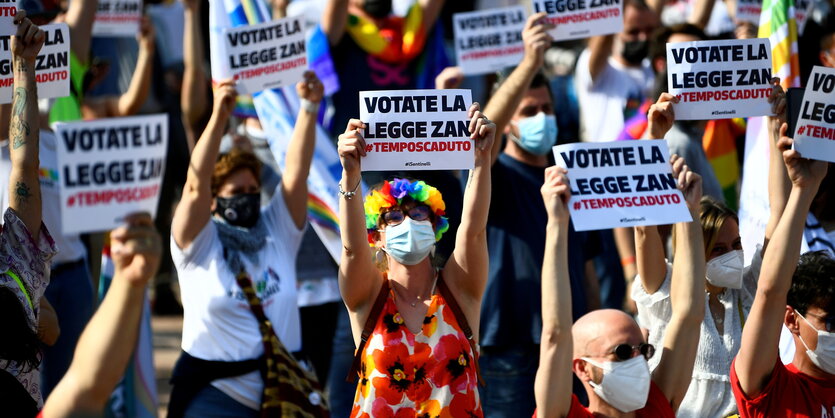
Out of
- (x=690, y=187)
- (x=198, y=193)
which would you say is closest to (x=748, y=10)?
(x=690, y=187)

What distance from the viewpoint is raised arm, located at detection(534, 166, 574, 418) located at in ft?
12.3

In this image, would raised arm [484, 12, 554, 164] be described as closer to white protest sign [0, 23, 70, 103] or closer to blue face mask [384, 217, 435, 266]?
blue face mask [384, 217, 435, 266]

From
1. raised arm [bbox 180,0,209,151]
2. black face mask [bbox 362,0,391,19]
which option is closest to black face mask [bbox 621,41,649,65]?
black face mask [bbox 362,0,391,19]

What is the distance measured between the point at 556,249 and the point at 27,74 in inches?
76.9

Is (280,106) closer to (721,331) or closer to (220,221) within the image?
(220,221)

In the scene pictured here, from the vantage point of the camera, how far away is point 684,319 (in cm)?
412

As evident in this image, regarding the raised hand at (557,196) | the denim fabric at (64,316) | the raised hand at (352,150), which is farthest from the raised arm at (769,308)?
the denim fabric at (64,316)

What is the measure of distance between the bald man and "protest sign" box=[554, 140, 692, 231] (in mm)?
76

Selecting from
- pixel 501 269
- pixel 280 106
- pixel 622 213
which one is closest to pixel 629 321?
pixel 622 213

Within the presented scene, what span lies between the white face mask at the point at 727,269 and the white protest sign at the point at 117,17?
4.12 meters

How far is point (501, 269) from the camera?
553 cm

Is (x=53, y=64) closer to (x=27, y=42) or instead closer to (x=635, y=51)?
(x=27, y=42)

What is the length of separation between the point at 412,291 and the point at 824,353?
139 centimetres

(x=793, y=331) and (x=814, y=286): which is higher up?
(x=814, y=286)
